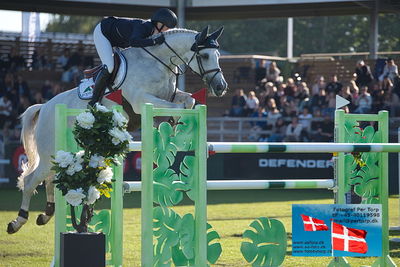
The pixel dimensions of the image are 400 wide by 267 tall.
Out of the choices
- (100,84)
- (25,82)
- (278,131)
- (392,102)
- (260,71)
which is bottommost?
(278,131)

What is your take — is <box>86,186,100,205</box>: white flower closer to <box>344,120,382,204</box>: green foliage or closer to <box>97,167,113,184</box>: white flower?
<box>97,167,113,184</box>: white flower

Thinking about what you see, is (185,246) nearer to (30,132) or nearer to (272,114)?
(30,132)

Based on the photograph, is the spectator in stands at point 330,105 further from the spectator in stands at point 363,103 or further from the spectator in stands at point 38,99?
the spectator in stands at point 38,99

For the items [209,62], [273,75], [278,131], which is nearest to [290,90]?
[273,75]

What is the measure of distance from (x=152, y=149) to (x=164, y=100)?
2231 mm

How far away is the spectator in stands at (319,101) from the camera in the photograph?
17.0 metres

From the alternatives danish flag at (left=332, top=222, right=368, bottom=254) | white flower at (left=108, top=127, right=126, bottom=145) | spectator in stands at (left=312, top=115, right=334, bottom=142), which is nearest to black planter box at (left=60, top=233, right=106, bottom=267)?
white flower at (left=108, top=127, right=126, bottom=145)

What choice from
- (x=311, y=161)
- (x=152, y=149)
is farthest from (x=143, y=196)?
(x=311, y=161)

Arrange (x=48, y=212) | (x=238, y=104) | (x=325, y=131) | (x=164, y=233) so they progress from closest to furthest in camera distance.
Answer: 1. (x=164, y=233)
2. (x=48, y=212)
3. (x=325, y=131)
4. (x=238, y=104)

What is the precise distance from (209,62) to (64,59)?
557 inches

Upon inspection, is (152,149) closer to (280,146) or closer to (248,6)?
(280,146)

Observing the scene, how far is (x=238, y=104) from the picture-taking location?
1809 cm

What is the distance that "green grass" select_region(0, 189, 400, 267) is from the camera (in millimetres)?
6754

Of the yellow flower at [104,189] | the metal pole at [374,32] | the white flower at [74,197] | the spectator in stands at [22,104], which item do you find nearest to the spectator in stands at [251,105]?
the metal pole at [374,32]
